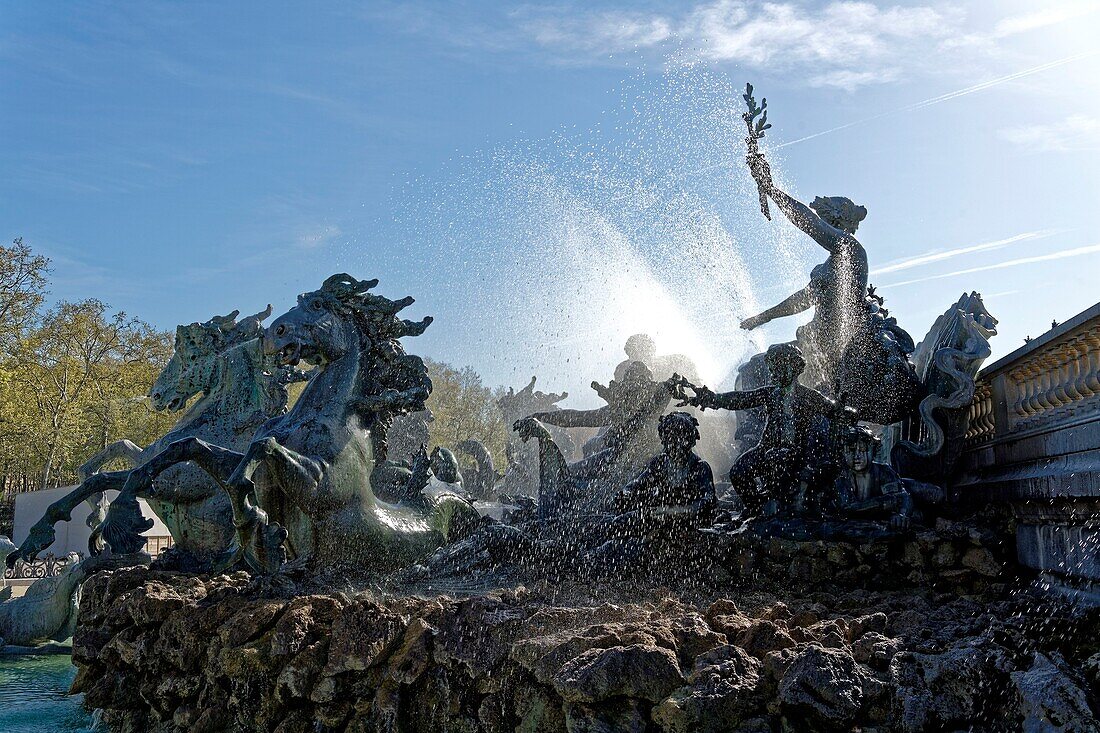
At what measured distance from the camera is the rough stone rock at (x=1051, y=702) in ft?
8.14

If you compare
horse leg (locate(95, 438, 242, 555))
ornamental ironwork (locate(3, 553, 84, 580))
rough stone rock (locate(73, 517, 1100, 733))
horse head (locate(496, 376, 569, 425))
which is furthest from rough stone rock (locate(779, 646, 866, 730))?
ornamental ironwork (locate(3, 553, 84, 580))

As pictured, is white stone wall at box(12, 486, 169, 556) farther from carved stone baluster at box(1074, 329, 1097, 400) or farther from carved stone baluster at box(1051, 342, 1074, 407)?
carved stone baluster at box(1074, 329, 1097, 400)

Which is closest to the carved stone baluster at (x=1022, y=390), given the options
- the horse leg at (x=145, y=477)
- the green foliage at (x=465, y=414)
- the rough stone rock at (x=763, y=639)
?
the rough stone rock at (x=763, y=639)

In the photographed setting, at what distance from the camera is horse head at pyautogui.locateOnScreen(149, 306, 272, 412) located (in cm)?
921

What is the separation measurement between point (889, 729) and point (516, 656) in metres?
1.20

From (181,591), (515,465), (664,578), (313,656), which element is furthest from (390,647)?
(515,465)

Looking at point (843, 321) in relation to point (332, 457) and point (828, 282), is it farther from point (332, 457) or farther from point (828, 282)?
point (332, 457)

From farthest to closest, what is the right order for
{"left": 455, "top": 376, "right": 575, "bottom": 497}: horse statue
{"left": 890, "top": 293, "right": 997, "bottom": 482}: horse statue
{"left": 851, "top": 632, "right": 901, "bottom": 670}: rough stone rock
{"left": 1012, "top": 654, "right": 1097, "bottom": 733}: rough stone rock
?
1. {"left": 455, "top": 376, "right": 575, "bottom": 497}: horse statue
2. {"left": 890, "top": 293, "right": 997, "bottom": 482}: horse statue
3. {"left": 851, "top": 632, "right": 901, "bottom": 670}: rough stone rock
4. {"left": 1012, "top": 654, "right": 1097, "bottom": 733}: rough stone rock

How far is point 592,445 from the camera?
993cm

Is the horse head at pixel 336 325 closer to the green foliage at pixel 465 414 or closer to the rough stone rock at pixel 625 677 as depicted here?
the rough stone rock at pixel 625 677

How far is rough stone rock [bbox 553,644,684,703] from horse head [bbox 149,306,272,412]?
7.07 metres

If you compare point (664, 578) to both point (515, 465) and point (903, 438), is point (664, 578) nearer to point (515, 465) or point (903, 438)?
point (903, 438)

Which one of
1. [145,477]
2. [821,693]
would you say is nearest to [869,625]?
[821,693]

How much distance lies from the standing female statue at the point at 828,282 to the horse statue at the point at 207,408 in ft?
14.0
